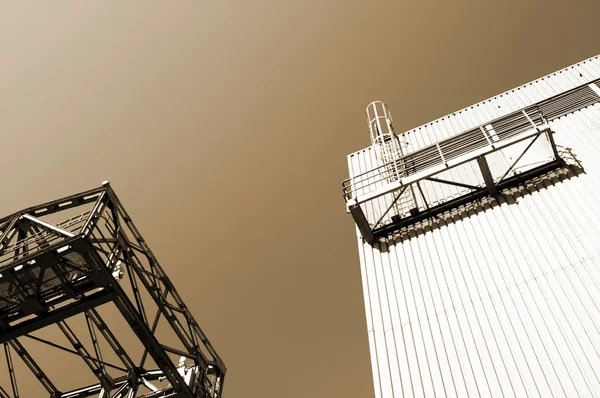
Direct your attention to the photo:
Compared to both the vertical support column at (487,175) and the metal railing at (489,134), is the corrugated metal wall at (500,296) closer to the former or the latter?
the vertical support column at (487,175)

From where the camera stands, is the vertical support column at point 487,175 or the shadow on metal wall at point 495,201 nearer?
the shadow on metal wall at point 495,201

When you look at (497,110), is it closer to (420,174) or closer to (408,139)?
(408,139)

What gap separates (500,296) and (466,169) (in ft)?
18.7

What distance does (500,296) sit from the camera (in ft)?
40.2

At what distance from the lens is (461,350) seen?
1164 centimetres

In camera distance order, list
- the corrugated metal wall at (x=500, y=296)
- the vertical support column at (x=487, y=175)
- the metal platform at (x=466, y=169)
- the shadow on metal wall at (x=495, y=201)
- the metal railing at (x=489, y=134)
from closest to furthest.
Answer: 1. the corrugated metal wall at (x=500, y=296)
2. the shadow on metal wall at (x=495, y=201)
3. the vertical support column at (x=487, y=175)
4. the metal platform at (x=466, y=169)
5. the metal railing at (x=489, y=134)

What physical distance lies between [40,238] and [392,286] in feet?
31.5

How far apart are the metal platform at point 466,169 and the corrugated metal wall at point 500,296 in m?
0.56

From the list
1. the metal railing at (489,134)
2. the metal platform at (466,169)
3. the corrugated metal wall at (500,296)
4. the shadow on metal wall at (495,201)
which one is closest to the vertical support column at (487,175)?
the metal platform at (466,169)

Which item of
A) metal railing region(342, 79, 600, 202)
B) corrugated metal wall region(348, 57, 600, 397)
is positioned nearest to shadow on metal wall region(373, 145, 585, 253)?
corrugated metal wall region(348, 57, 600, 397)

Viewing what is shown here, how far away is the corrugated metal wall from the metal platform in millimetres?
563

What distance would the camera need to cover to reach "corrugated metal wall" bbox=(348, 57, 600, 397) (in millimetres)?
10602

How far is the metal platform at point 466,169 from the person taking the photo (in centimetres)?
1485

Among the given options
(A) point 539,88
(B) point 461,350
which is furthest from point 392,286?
(A) point 539,88
